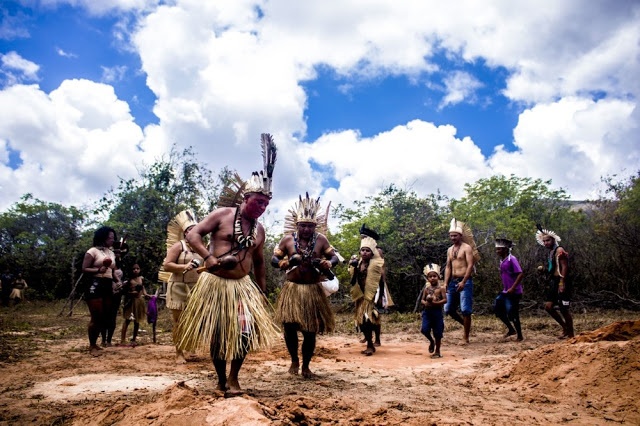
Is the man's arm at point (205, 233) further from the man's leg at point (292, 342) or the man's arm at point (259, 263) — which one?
the man's leg at point (292, 342)

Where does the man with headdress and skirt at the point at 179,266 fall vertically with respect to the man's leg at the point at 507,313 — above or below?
above

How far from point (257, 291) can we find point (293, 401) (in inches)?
54.4

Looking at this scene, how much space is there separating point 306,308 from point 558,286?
435 cm

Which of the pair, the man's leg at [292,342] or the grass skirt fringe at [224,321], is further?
the man's leg at [292,342]

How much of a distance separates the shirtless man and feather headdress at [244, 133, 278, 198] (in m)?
4.23

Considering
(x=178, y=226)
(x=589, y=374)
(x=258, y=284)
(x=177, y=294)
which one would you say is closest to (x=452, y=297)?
(x=589, y=374)

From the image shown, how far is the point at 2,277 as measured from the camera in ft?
68.3

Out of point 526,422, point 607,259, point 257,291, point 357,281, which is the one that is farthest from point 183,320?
point 607,259

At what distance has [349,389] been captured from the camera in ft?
13.9

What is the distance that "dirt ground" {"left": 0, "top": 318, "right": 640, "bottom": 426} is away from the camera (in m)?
2.89

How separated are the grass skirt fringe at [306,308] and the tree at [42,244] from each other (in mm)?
18665

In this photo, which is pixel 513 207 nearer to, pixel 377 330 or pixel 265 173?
pixel 377 330

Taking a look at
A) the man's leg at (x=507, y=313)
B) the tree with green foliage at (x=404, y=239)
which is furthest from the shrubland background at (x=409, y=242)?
the man's leg at (x=507, y=313)

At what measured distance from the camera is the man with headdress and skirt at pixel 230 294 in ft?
12.7
